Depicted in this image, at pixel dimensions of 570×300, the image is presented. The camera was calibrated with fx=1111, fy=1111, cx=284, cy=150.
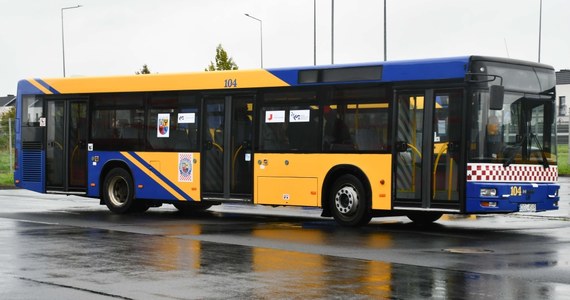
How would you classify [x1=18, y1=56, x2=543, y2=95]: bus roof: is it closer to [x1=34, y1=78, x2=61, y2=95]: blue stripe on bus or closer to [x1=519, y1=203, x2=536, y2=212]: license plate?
[x1=34, y1=78, x2=61, y2=95]: blue stripe on bus

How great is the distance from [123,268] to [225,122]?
29.2 feet

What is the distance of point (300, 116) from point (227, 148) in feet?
6.09

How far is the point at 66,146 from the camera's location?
2330 cm

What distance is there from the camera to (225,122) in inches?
821

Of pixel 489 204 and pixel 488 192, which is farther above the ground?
pixel 488 192

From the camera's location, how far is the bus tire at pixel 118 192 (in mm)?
22500

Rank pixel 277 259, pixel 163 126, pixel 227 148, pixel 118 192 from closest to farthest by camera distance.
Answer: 1. pixel 277 259
2. pixel 227 148
3. pixel 163 126
4. pixel 118 192

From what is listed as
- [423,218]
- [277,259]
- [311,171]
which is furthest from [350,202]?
[277,259]

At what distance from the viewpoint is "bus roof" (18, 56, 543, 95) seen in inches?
703

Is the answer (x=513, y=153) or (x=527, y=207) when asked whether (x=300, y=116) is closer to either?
(x=513, y=153)

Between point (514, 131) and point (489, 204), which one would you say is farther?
point (514, 131)

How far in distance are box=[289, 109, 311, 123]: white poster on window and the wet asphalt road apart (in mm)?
1860

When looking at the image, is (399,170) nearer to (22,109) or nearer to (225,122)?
(225,122)

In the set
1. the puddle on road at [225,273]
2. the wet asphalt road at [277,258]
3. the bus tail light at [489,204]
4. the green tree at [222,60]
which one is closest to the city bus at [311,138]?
the bus tail light at [489,204]
